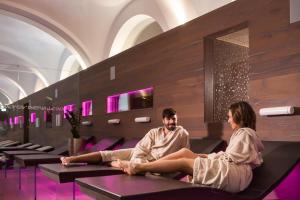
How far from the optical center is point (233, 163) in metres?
2.60

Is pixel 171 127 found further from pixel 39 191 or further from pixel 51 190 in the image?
pixel 39 191

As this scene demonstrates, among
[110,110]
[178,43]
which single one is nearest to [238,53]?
[178,43]

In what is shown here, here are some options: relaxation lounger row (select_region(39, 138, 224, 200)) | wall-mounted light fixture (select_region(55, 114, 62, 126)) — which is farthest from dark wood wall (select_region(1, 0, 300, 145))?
wall-mounted light fixture (select_region(55, 114, 62, 126))

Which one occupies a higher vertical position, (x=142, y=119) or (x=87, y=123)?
(x=142, y=119)

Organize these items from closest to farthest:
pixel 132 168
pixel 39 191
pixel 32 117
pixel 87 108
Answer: pixel 132 168
pixel 39 191
pixel 87 108
pixel 32 117

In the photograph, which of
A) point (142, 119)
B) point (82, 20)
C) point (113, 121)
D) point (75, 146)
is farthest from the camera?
point (82, 20)

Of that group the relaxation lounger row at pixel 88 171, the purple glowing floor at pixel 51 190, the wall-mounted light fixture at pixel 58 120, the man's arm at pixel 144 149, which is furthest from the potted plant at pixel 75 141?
the man's arm at pixel 144 149

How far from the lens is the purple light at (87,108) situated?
25.8 ft

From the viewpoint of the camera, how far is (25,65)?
1482 centimetres

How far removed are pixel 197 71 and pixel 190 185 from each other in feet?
7.25

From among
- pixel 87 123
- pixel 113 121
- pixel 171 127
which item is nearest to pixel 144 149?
pixel 171 127

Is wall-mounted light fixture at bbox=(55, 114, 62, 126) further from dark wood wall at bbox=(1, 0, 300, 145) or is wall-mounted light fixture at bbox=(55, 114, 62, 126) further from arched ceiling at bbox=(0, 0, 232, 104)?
dark wood wall at bbox=(1, 0, 300, 145)

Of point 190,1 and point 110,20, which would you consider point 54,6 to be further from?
point 190,1

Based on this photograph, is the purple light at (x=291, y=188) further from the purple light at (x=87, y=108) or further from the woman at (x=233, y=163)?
the purple light at (x=87, y=108)
